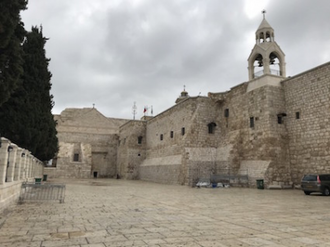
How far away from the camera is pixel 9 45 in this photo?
8.62 metres

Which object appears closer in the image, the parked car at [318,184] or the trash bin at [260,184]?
the parked car at [318,184]

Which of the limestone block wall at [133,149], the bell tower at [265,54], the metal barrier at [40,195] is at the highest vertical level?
the bell tower at [265,54]

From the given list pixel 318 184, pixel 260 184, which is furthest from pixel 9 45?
pixel 260 184

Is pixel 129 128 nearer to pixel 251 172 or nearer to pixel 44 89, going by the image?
pixel 44 89

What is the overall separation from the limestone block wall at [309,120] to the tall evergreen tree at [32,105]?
1601 centimetres

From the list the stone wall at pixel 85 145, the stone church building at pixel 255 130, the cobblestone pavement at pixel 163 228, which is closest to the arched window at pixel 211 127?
the stone church building at pixel 255 130

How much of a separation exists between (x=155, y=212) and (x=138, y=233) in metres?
2.63

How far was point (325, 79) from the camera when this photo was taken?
15062mm

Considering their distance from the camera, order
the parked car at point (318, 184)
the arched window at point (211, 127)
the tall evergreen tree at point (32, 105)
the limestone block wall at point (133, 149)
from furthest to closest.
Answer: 1. the limestone block wall at point (133, 149)
2. the arched window at point (211, 127)
3. the tall evergreen tree at point (32, 105)
4. the parked car at point (318, 184)

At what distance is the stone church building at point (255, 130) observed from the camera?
1564 centimetres

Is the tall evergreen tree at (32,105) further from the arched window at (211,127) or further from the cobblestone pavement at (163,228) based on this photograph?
the arched window at (211,127)

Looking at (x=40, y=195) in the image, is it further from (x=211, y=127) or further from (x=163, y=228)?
(x=211, y=127)

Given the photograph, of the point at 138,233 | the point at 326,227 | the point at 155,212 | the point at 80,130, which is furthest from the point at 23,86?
the point at 80,130

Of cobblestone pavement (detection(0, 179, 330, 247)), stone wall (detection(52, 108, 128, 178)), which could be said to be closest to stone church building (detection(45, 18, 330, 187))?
stone wall (detection(52, 108, 128, 178))
